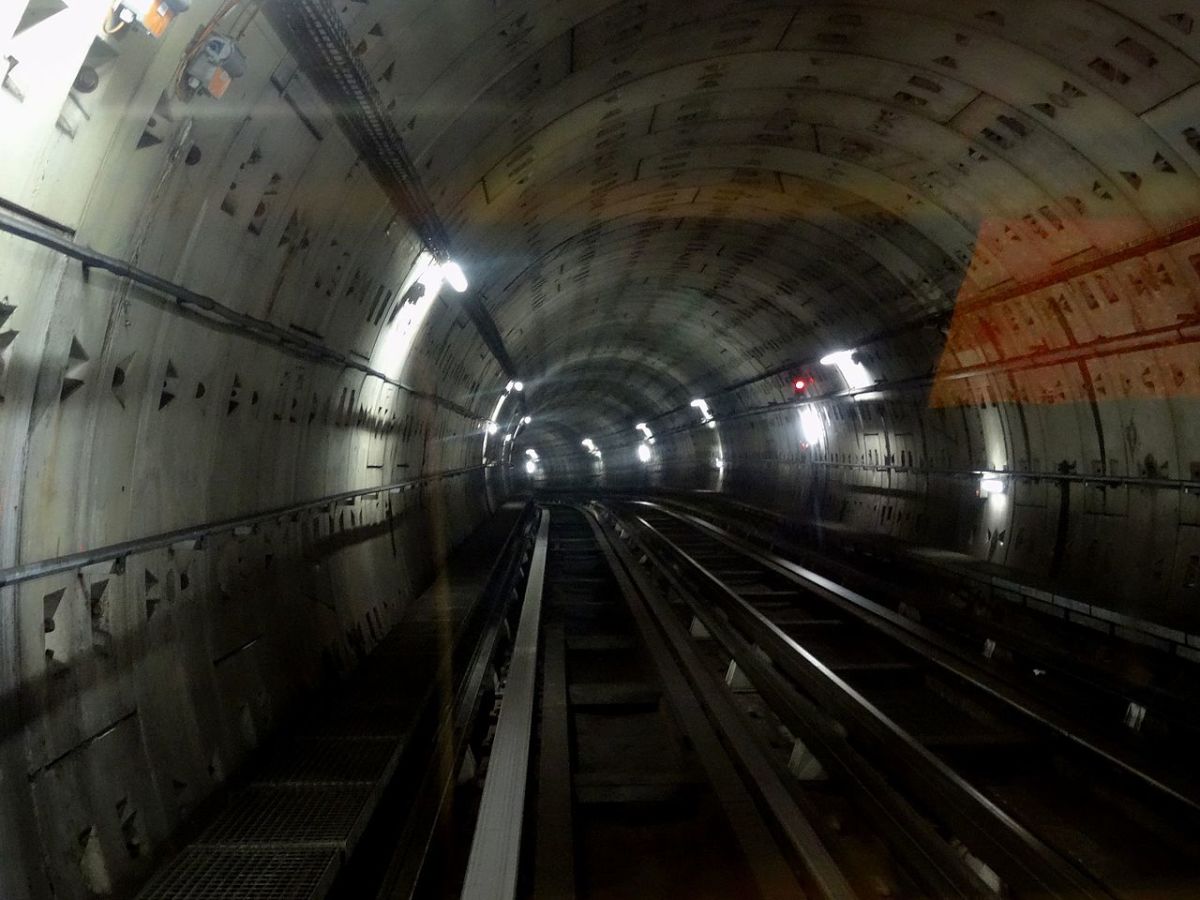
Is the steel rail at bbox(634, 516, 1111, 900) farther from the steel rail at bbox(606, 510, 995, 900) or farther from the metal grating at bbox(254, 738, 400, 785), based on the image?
the metal grating at bbox(254, 738, 400, 785)

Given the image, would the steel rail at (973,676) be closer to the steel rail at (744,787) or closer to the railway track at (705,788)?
the railway track at (705,788)

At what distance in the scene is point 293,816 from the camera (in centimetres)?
448

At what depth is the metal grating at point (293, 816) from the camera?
421 centimetres

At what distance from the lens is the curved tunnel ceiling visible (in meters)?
5.93

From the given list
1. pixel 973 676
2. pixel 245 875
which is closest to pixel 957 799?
pixel 973 676

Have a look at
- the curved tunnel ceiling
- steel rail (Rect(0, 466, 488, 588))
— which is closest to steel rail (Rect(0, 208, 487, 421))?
steel rail (Rect(0, 466, 488, 588))

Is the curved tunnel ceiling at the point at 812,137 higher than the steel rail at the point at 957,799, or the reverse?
the curved tunnel ceiling at the point at 812,137

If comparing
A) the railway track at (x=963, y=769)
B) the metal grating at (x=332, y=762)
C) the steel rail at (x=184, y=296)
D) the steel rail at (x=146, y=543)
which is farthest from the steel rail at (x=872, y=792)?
the steel rail at (x=184, y=296)

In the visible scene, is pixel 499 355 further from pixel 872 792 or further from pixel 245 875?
pixel 245 875

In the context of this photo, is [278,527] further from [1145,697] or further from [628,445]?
[628,445]

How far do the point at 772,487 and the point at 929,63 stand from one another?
52.1 feet

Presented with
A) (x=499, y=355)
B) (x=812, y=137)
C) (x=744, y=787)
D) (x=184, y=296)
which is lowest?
(x=744, y=787)

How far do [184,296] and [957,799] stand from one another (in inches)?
178

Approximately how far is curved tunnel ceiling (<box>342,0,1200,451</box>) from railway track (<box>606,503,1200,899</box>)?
13.8 feet
